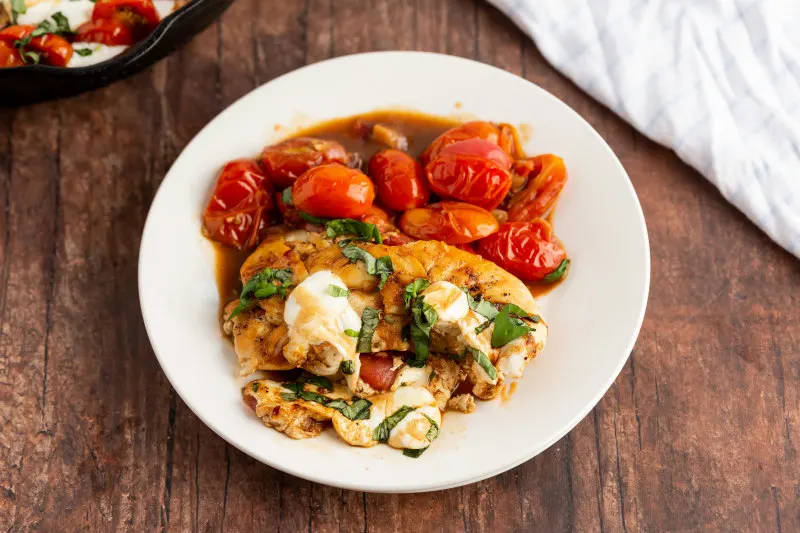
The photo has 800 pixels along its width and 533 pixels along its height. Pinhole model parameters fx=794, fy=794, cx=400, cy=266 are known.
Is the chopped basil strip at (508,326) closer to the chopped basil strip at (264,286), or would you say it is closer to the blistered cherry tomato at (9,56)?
the chopped basil strip at (264,286)

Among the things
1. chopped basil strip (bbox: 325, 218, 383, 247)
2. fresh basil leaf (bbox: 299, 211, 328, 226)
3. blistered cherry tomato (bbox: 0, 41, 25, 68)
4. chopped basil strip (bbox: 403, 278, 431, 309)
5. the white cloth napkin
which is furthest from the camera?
the white cloth napkin

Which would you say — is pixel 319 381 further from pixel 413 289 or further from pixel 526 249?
pixel 526 249

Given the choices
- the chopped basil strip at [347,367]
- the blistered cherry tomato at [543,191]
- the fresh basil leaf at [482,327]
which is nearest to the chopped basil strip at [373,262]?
the chopped basil strip at [347,367]

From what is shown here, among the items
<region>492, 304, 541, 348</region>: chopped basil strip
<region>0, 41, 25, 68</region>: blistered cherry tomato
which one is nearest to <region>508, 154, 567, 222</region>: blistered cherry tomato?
<region>492, 304, 541, 348</region>: chopped basil strip

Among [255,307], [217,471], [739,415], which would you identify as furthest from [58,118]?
[739,415]

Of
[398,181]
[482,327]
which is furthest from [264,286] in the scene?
[482,327]

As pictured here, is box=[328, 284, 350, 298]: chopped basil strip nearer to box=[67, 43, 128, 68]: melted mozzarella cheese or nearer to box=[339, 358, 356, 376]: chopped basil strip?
box=[339, 358, 356, 376]: chopped basil strip

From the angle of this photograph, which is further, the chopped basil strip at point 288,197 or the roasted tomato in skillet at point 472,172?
the chopped basil strip at point 288,197
